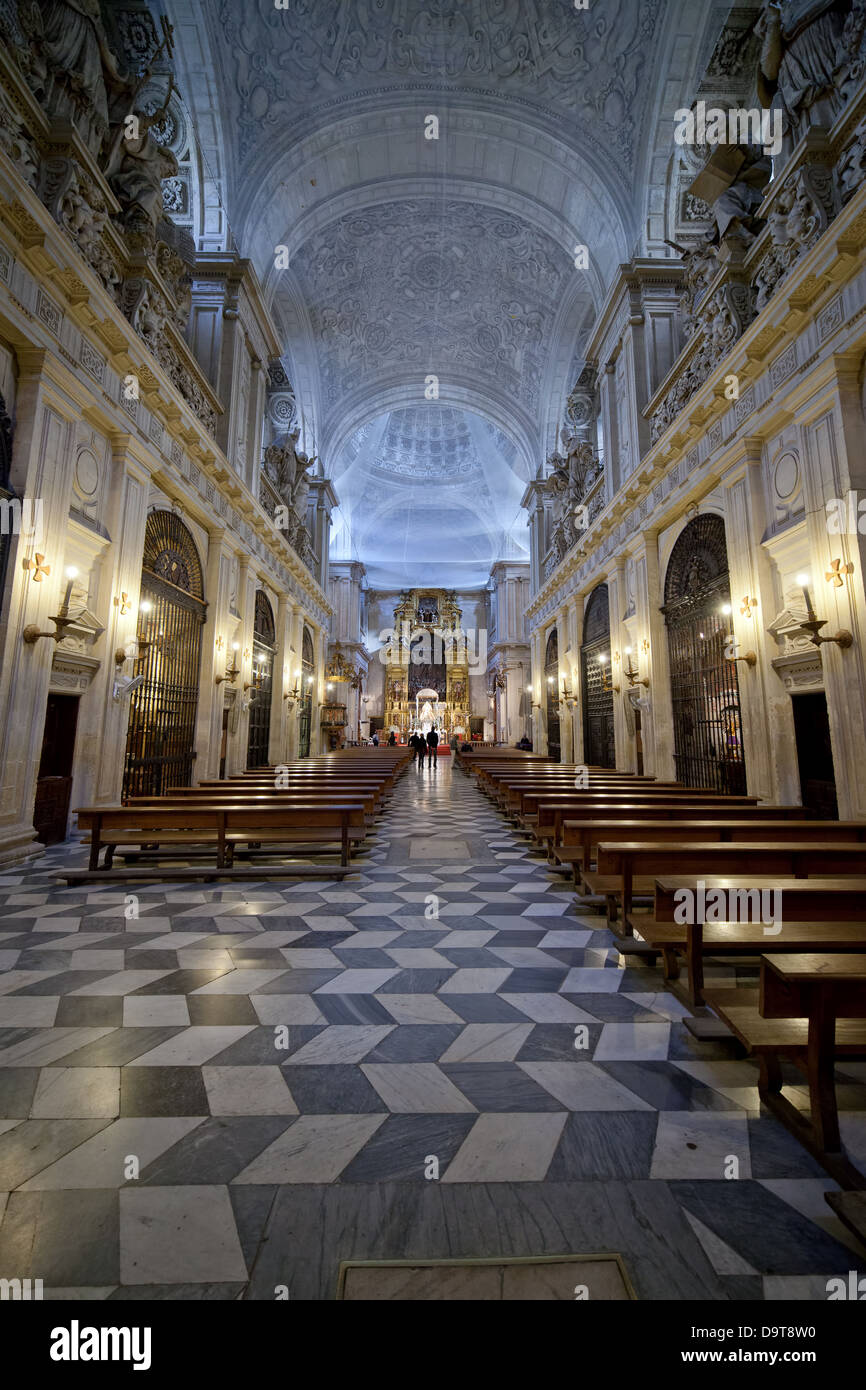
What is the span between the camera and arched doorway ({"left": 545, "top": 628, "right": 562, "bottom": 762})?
17.8m

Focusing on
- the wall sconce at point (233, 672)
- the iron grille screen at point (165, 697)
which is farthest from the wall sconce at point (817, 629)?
the wall sconce at point (233, 672)

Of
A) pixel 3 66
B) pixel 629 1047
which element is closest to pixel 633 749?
pixel 629 1047

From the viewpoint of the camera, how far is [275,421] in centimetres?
1580

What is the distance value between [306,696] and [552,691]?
8.19 m

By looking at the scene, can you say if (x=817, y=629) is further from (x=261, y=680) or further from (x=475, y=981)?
(x=261, y=680)

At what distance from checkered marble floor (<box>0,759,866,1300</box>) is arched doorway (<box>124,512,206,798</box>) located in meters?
5.26

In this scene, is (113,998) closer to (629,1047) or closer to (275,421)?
(629,1047)

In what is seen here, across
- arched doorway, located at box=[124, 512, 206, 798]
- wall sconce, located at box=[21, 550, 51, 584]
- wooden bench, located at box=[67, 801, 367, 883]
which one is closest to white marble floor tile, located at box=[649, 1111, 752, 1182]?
wooden bench, located at box=[67, 801, 367, 883]

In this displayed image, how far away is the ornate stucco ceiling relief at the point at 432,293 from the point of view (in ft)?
49.2

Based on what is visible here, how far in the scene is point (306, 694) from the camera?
62.7 ft

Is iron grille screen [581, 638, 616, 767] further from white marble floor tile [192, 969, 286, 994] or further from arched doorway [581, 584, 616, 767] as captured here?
white marble floor tile [192, 969, 286, 994]

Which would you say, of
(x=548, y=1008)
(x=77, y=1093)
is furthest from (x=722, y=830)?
(x=77, y=1093)

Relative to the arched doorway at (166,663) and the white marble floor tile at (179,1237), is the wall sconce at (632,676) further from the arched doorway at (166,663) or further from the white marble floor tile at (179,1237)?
the white marble floor tile at (179,1237)
